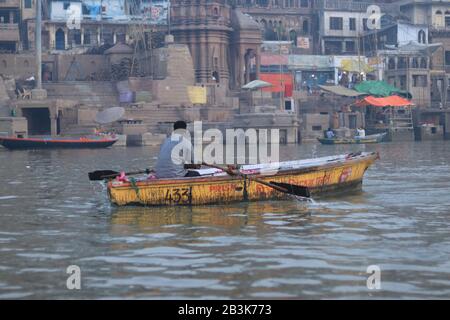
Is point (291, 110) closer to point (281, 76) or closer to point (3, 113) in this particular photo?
point (281, 76)

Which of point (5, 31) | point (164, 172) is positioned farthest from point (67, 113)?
point (164, 172)

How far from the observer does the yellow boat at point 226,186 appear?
17844 mm

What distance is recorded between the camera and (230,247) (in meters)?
13.4

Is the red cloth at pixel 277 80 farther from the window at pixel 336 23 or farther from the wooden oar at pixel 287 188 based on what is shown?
the wooden oar at pixel 287 188

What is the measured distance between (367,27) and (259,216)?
66602 mm

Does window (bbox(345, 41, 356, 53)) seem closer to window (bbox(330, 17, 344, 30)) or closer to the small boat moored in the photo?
window (bbox(330, 17, 344, 30))

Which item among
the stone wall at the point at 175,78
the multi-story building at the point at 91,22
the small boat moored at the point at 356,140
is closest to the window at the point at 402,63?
the small boat moored at the point at 356,140

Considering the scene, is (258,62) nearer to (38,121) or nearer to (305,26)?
(305,26)

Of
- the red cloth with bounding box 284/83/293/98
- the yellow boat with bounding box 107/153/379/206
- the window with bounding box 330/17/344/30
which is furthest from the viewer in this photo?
the window with bounding box 330/17/344/30

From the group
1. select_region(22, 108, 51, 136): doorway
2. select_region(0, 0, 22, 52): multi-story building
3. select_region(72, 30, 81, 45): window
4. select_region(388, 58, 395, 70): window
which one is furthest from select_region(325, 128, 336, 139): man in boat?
select_region(0, 0, 22, 52): multi-story building

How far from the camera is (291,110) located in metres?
66.6

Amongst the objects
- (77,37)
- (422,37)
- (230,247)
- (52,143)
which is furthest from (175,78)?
(230,247)

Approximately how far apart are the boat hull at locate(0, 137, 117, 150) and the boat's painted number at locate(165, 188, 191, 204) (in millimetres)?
34741

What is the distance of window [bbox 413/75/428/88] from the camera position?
73.6 m
